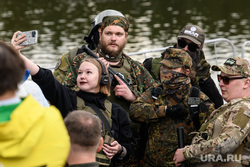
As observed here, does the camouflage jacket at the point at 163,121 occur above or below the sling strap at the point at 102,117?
below

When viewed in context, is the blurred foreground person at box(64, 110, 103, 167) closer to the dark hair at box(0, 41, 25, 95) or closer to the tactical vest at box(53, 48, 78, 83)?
the dark hair at box(0, 41, 25, 95)

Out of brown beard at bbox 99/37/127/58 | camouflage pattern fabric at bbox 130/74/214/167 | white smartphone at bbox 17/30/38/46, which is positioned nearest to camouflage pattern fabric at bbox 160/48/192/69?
camouflage pattern fabric at bbox 130/74/214/167

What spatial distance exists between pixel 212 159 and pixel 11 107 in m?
2.14

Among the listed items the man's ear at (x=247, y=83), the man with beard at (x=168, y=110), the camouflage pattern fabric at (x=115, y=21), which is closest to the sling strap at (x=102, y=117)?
the man with beard at (x=168, y=110)

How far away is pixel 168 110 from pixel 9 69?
2428 millimetres

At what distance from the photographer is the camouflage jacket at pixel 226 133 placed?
3.53m

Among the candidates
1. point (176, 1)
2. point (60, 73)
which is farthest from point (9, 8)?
point (60, 73)

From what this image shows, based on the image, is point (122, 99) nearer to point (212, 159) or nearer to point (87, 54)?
point (87, 54)

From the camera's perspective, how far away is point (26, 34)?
338 centimetres

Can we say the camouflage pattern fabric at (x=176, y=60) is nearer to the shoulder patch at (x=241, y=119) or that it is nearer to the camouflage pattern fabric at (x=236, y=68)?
the camouflage pattern fabric at (x=236, y=68)

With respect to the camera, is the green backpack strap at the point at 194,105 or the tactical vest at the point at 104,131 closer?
the tactical vest at the point at 104,131

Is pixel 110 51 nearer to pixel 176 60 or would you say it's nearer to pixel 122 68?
pixel 122 68

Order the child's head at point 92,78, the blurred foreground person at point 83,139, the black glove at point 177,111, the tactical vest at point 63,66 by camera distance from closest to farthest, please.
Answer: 1. the blurred foreground person at point 83,139
2. the child's head at point 92,78
3. the black glove at point 177,111
4. the tactical vest at point 63,66

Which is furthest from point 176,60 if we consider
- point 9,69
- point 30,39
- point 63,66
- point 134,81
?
point 9,69
